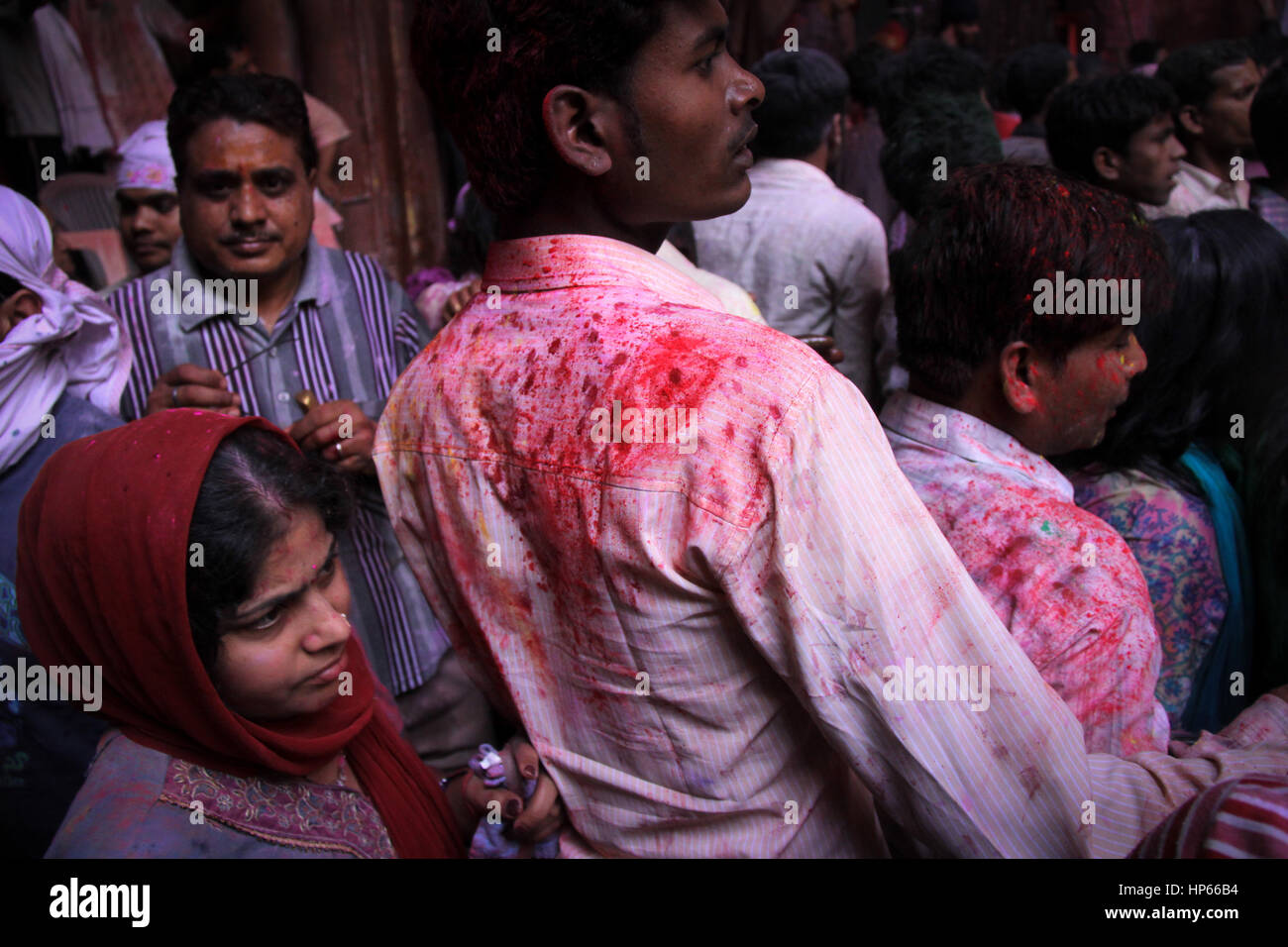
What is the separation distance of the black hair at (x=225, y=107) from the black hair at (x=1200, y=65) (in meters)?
3.40

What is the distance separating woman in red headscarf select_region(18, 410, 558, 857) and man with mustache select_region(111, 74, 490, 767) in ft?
2.67

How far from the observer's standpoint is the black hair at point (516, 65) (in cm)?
101

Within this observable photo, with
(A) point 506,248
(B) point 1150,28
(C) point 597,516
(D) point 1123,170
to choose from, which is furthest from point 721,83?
(B) point 1150,28

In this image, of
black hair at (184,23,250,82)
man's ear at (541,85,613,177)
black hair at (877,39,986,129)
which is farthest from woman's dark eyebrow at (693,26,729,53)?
black hair at (184,23,250,82)

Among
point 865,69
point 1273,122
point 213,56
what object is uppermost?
point 213,56

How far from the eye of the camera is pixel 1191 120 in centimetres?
388

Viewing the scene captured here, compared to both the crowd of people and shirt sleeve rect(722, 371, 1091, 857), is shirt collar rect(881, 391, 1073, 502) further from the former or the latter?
shirt sleeve rect(722, 371, 1091, 857)

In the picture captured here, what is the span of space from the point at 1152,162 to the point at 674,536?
122 inches

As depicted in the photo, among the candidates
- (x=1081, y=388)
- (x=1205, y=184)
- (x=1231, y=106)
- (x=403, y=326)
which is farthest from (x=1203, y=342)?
(x=1231, y=106)

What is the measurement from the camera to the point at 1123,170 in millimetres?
3309

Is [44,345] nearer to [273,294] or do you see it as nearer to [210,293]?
[210,293]

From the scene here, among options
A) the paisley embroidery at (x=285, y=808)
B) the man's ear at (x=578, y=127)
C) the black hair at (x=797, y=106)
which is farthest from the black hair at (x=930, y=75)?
the paisley embroidery at (x=285, y=808)
